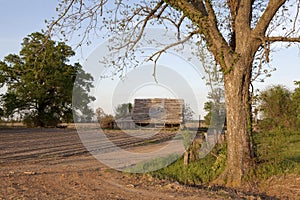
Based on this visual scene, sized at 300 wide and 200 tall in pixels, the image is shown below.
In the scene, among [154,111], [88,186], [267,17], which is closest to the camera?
[88,186]

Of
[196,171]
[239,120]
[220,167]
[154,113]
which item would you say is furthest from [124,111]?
[239,120]

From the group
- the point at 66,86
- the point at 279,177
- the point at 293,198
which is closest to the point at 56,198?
the point at 293,198

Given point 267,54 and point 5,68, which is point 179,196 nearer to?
point 267,54

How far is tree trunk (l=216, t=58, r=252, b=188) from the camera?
7.33m

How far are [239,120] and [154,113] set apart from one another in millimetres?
23086

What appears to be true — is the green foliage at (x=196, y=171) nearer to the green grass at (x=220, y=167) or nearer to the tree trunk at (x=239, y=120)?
the green grass at (x=220, y=167)

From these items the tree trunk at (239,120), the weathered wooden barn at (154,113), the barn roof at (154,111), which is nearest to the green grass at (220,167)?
the tree trunk at (239,120)

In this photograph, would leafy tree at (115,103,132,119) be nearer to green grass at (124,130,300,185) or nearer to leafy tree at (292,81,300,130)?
leafy tree at (292,81,300,130)

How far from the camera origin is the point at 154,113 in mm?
30375

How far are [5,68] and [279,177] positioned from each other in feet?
101

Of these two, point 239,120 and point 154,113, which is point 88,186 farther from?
point 154,113

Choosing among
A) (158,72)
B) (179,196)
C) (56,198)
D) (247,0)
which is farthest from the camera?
(158,72)

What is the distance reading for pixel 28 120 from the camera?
33.9m

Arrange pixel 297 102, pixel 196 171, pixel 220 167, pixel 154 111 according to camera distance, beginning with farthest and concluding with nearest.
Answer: pixel 154 111 < pixel 297 102 < pixel 196 171 < pixel 220 167
